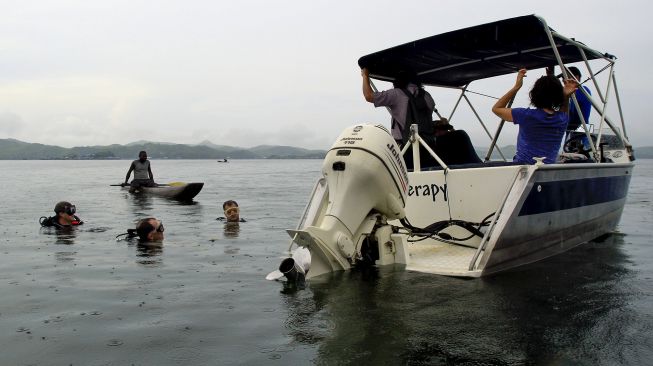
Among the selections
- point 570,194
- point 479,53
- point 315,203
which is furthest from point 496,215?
point 479,53

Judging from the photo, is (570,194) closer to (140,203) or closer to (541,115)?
(541,115)

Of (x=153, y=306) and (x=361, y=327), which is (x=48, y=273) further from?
(x=361, y=327)

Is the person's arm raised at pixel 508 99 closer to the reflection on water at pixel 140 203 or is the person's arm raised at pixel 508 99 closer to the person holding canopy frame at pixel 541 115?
the person holding canopy frame at pixel 541 115

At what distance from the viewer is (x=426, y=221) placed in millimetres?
7609

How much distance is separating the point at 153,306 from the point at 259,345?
59.6 inches

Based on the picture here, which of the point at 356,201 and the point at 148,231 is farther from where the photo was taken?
the point at 148,231

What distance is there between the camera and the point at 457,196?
7.29 metres

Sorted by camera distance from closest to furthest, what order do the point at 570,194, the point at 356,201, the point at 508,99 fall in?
the point at 356,201 → the point at 508,99 → the point at 570,194

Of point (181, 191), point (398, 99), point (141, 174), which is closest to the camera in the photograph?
point (398, 99)

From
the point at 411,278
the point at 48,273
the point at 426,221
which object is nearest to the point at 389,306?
the point at 411,278

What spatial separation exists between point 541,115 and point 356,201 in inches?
97.4

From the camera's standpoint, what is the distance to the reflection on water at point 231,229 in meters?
9.94

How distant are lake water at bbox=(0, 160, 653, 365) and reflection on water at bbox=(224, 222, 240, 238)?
187 cm

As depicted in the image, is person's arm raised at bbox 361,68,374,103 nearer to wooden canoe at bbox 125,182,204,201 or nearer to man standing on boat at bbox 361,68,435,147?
man standing on boat at bbox 361,68,435,147
